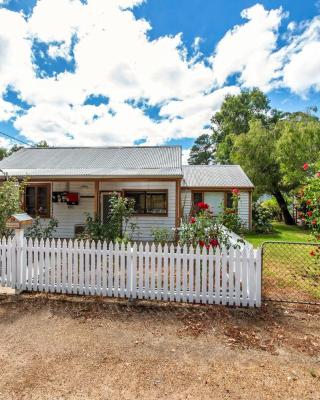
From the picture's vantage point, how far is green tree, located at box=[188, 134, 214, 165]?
47.0 meters

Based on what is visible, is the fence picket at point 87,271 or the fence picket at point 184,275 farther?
the fence picket at point 87,271

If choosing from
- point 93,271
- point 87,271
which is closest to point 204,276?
point 93,271

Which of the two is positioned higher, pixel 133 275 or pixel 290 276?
pixel 133 275

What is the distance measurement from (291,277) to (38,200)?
1071 cm

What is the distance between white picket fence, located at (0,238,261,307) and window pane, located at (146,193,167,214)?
6519 millimetres

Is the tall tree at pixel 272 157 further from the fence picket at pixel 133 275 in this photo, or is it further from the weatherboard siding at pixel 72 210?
the fence picket at pixel 133 275

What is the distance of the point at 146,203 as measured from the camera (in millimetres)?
11523

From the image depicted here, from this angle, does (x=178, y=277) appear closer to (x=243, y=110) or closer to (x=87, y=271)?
(x=87, y=271)

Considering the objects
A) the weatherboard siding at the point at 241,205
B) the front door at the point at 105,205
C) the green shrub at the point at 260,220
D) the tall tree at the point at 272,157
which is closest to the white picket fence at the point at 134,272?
the front door at the point at 105,205

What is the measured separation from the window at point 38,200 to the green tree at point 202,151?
1480 inches

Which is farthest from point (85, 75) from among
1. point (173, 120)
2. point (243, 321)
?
point (173, 120)

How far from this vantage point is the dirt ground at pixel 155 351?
251 centimetres

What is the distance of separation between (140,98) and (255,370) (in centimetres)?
1816

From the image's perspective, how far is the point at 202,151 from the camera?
158 feet
